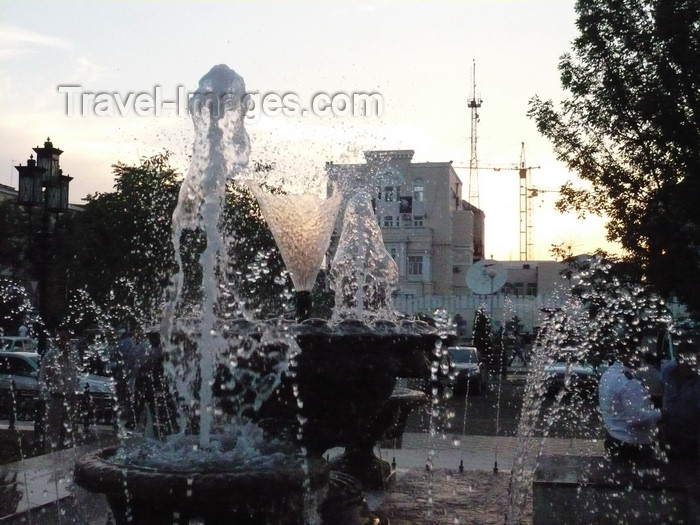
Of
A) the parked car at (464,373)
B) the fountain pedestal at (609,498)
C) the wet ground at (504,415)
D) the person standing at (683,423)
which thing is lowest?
the wet ground at (504,415)

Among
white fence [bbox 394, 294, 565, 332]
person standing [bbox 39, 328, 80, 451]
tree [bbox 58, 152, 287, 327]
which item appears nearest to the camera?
person standing [bbox 39, 328, 80, 451]

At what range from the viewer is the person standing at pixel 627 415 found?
22.4 ft

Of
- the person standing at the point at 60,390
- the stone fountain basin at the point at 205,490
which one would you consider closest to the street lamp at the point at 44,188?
the person standing at the point at 60,390

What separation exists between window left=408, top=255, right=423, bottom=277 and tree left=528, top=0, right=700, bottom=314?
4396 centimetres

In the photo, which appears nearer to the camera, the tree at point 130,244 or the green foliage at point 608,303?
the green foliage at point 608,303

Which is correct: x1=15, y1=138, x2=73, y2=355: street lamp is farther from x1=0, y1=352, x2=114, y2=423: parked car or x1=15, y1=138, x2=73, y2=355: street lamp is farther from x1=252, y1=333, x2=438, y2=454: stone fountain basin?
x1=252, y1=333, x2=438, y2=454: stone fountain basin

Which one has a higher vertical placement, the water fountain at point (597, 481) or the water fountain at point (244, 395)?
the water fountain at point (244, 395)

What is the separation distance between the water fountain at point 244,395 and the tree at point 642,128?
5.85 meters

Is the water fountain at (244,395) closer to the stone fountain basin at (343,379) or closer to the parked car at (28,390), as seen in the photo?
the stone fountain basin at (343,379)

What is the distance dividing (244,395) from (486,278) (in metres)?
18.2

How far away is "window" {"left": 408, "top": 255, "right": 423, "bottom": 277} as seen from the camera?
56.6 meters

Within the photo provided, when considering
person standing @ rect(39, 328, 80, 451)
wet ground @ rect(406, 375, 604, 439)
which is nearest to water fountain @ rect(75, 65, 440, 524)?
person standing @ rect(39, 328, 80, 451)

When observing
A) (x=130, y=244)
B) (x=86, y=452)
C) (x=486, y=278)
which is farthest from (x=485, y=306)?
(x=86, y=452)

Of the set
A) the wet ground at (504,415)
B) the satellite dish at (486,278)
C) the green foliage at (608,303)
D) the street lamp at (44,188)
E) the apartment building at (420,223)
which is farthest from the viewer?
the apartment building at (420,223)
